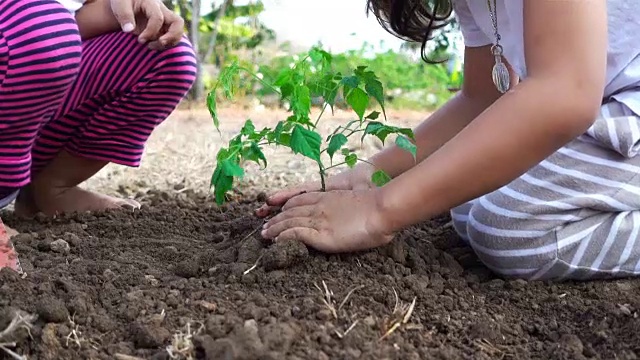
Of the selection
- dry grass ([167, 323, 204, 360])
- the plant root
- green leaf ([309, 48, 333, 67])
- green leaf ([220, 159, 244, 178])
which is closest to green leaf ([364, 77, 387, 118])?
green leaf ([309, 48, 333, 67])

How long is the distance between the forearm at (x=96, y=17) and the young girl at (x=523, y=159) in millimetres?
738

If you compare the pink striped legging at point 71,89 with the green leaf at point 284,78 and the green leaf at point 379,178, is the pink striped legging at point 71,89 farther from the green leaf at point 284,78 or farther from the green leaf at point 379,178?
the green leaf at point 379,178

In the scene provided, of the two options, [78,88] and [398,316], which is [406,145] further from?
[78,88]

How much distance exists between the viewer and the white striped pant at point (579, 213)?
1.92 m

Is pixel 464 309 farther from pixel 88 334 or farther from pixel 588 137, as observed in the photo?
pixel 88 334

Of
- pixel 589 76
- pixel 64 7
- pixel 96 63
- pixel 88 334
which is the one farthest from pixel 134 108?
pixel 589 76

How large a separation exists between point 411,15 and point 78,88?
3.17ft

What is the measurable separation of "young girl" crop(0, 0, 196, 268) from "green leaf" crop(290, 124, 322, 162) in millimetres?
744

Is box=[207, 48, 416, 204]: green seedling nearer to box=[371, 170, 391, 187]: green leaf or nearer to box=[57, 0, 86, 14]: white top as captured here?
box=[371, 170, 391, 187]: green leaf

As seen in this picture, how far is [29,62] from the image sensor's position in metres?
2.11

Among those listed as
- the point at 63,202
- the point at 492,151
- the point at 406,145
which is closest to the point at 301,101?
the point at 406,145

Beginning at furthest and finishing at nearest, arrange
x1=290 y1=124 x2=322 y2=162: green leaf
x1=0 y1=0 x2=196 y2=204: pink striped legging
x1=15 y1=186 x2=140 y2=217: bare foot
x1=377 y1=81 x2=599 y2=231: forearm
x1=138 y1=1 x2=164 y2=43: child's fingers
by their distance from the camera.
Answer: x1=15 y1=186 x2=140 y2=217: bare foot → x1=138 y1=1 x2=164 y2=43: child's fingers → x1=0 y1=0 x2=196 y2=204: pink striped legging → x1=290 y1=124 x2=322 y2=162: green leaf → x1=377 y1=81 x2=599 y2=231: forearm

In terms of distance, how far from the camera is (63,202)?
2.52 m

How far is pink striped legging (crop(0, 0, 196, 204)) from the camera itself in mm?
2111
